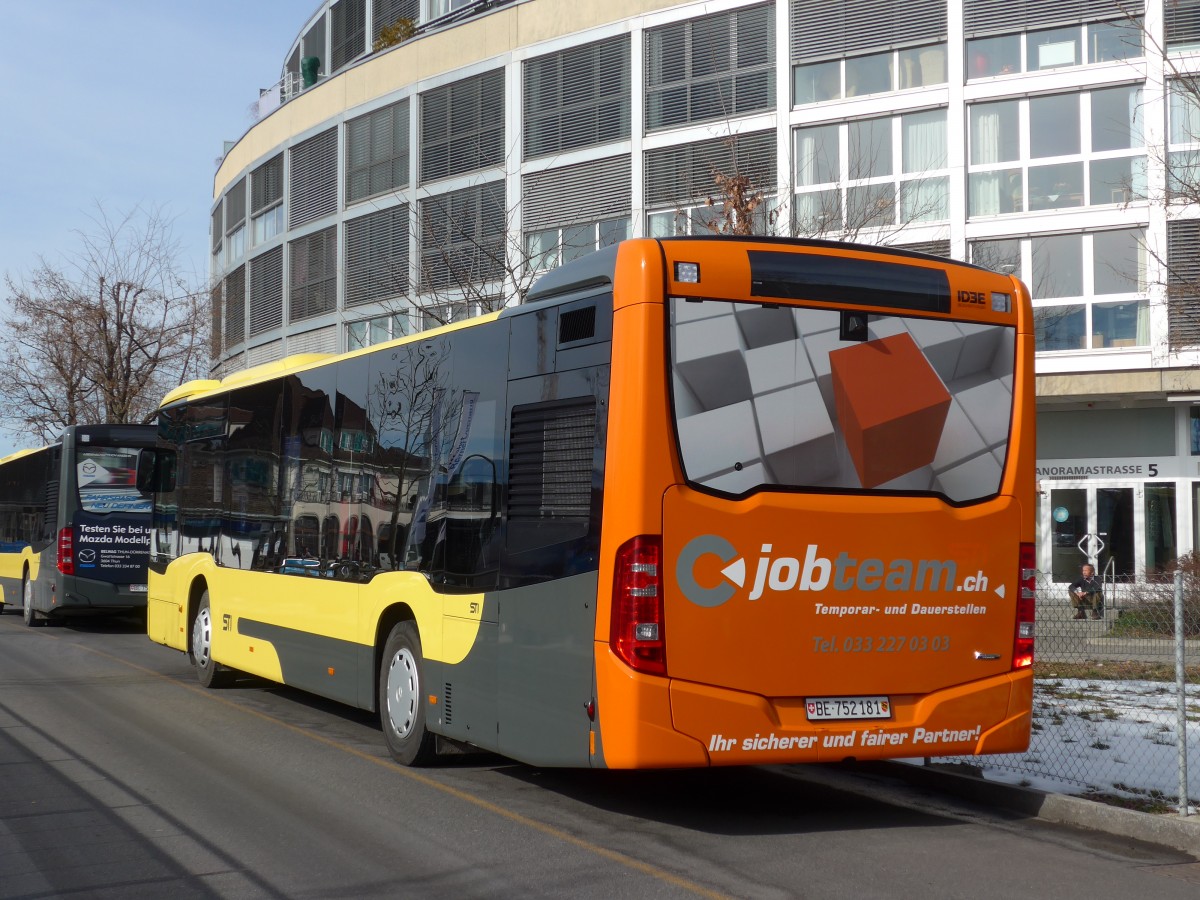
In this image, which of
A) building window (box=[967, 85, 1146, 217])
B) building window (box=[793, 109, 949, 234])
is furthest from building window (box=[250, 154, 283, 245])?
building window (box=[967, 85, 1146, 217])

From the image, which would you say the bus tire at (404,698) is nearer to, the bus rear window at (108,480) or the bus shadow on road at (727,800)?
the bus shadow on road at (727,800)

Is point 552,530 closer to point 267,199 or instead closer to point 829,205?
point 829,205

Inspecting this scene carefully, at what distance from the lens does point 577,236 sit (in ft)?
102

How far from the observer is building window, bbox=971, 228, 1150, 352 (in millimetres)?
26500

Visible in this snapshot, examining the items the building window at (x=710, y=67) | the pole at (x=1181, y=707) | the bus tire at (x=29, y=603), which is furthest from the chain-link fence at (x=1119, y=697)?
the building window at (x=710, y=67)

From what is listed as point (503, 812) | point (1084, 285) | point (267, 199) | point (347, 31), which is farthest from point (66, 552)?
point (347, 31)

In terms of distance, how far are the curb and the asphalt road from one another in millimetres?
114

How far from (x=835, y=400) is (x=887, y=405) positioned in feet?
1.07

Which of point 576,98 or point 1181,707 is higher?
point 576,98

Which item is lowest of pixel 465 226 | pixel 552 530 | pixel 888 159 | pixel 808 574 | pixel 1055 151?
pixel 808 574

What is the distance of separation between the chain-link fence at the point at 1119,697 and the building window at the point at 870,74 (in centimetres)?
1722

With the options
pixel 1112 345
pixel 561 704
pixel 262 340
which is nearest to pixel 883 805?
pixel 561 704

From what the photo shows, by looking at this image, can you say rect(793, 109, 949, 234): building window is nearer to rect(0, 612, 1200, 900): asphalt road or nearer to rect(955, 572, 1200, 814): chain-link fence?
rect(955, 572, 1200, 814): chain-link fence

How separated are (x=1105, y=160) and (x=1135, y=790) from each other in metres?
21.2
